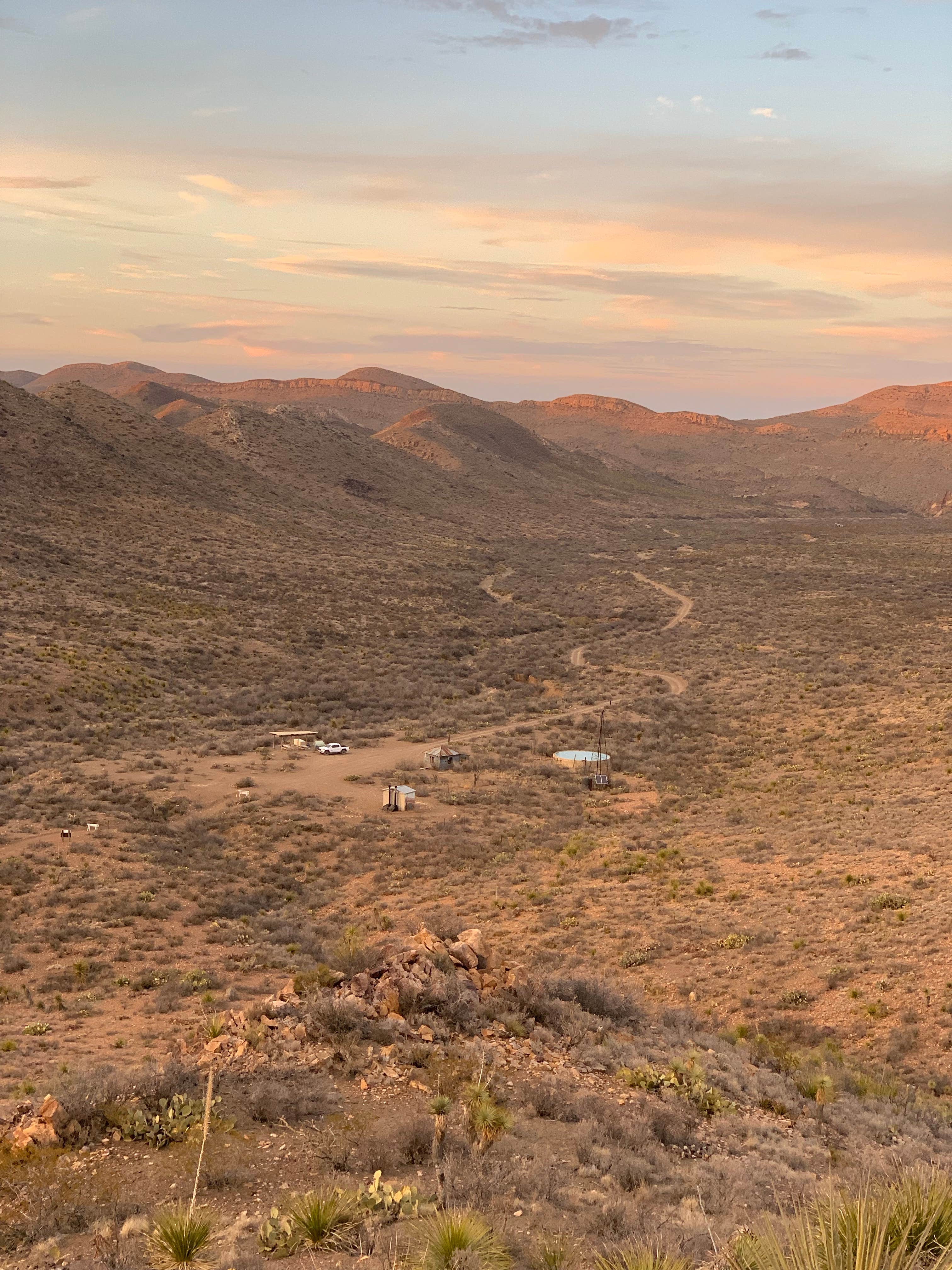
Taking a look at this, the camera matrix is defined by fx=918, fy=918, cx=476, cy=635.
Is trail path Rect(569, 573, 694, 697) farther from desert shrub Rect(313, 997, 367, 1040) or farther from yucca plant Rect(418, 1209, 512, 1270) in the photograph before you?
yucca plant Rect(418, 1209, 512, 1270)

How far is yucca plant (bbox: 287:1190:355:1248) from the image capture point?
692 centimetres

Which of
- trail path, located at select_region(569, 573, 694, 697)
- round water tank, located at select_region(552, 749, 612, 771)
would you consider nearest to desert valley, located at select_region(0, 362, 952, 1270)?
trail path, located at select_region(569, 573, 694, 697)

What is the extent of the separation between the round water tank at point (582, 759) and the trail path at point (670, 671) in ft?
33.0

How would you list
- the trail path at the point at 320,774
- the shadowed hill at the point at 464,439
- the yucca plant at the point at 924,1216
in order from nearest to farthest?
the yucca plant at the point at 924,1216 → the trail path at the point at 320,774 → the shadowed hill at the point at 464,439

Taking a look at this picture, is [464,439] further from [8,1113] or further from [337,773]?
[8,1113]

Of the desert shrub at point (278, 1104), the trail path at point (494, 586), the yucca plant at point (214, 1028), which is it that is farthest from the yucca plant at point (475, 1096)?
the trail path at point (494, 586)

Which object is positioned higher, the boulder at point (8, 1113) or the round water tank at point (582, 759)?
the boulder at point (8, 1113)

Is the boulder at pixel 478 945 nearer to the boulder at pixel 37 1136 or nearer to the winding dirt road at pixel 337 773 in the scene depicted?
the boulder at pixel 37 1136

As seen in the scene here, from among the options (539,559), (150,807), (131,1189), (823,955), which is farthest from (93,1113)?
(539,559)

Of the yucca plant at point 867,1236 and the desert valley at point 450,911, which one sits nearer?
the yucca plant at point 867,1236

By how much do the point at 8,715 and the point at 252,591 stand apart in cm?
2745

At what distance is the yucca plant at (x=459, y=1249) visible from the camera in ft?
19.1

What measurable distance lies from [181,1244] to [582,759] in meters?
25.7

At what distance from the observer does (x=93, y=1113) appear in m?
9.02
